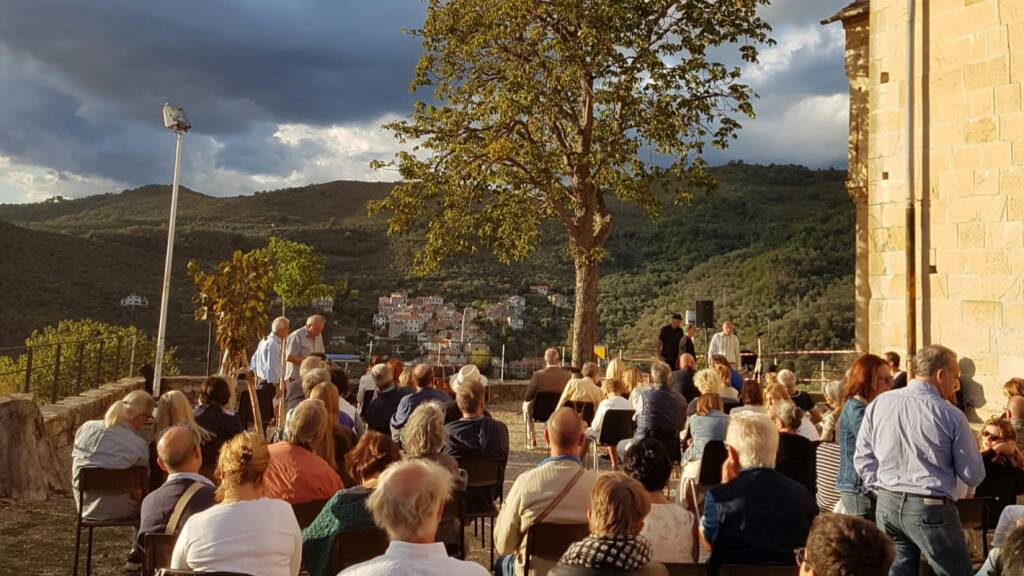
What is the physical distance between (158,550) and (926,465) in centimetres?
338

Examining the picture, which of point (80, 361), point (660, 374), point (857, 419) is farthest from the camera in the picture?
point (80, 361)

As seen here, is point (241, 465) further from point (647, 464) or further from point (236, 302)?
point (236, 302)

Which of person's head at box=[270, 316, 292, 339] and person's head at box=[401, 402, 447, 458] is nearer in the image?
person's head at box=[401, 402, 447, 458]

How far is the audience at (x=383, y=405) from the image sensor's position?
770cm

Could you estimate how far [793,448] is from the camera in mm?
5961

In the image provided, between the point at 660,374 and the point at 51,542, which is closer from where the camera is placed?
the point at 51,542

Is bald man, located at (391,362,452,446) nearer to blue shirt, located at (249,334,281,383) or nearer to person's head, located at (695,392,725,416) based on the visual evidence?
person's head, located at (695,392,725,416)

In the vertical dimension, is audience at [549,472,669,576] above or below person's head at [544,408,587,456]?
below

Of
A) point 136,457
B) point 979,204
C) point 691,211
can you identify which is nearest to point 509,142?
point 979,204

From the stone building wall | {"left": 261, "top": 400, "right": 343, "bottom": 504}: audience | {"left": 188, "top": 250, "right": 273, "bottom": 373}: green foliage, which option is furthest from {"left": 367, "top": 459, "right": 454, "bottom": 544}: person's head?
{"left": 188, "top": 250, "right": 273, "bottom": 373}: green foliage

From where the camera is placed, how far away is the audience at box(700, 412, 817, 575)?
367cm

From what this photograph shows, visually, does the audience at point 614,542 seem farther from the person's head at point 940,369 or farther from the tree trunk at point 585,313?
the tree trunk at point 585,313

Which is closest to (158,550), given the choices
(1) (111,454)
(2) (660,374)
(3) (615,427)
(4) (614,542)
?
(4) (614,542)

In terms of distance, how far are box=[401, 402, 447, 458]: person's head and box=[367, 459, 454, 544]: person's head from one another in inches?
79.3
